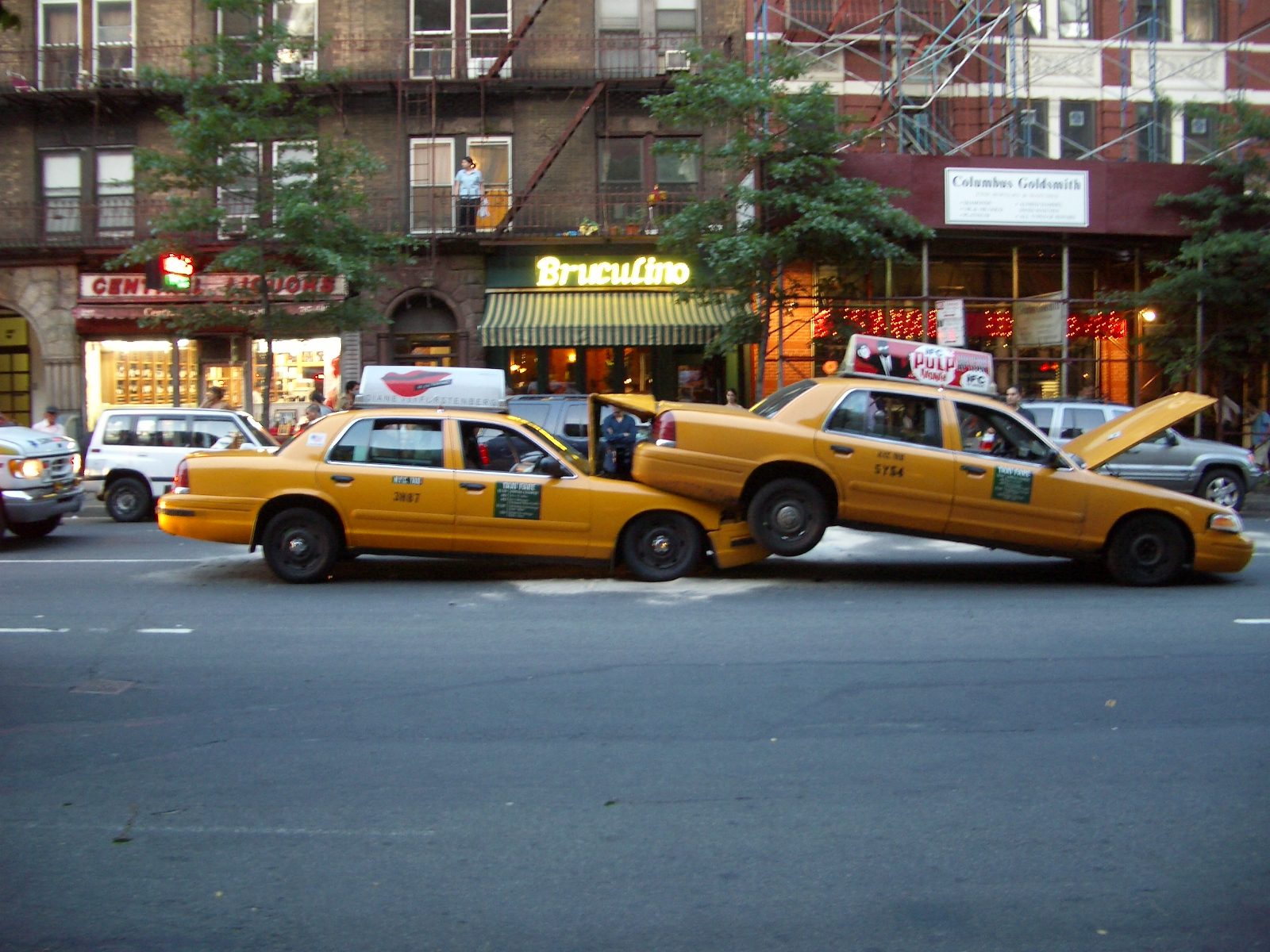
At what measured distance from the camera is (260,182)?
20.3m

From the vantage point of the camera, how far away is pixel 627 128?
2539cm

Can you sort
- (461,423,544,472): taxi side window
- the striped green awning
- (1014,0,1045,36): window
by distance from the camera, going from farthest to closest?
1. (1014,0,1045,36): window
2. the striped green awning
3. (461,423,544,472): taxi side window

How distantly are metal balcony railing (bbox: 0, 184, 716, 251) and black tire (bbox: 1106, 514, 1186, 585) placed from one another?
15.6 metres

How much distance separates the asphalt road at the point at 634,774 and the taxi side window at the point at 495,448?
4.40 ft

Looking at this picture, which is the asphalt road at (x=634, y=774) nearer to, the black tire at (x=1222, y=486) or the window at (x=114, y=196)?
the black tire at (x=1222, y=486)

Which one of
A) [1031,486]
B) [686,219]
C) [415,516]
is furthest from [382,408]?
[686,219]

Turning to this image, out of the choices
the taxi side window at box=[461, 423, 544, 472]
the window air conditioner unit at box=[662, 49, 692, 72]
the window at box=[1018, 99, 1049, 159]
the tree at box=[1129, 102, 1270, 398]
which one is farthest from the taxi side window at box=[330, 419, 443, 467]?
the window at box=[1018, 99, 1049, 159]

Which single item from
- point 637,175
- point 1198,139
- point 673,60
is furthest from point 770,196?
point 1198,139

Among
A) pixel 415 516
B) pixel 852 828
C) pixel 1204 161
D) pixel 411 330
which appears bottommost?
pixel 852 828

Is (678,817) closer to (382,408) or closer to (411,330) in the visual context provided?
(382,408)

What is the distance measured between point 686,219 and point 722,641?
13.7 meters

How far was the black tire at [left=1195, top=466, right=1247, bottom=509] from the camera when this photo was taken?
17.6 meters

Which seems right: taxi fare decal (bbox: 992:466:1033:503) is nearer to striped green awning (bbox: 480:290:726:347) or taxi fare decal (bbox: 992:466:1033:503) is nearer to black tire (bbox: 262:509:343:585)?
black tire (bbox: 262:509:343:585)

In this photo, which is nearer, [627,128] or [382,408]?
[382,408]
